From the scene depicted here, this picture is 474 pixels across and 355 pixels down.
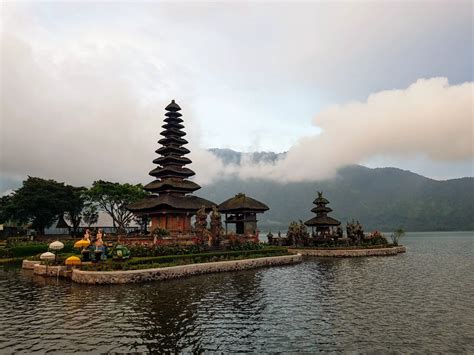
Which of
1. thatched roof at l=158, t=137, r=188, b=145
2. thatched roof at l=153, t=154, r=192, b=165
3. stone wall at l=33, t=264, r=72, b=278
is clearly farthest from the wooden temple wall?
stone wall at l=33, t=264, r=72, b=278

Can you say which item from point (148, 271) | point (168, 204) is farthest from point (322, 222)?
point (148, 271)

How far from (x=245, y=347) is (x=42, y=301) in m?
16.8

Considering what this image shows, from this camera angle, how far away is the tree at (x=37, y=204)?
237 feet

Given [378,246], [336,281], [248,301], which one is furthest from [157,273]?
[378,246]

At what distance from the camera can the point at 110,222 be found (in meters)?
97.9

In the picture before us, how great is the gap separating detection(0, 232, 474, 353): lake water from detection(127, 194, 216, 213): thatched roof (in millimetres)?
18700

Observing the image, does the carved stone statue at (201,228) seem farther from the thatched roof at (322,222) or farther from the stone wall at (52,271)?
the thatched roof at (322,222)

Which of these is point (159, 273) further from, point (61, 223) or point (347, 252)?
point (61, 223)

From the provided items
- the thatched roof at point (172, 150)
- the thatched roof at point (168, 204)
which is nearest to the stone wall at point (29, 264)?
the thatched roof at point (168, 204)

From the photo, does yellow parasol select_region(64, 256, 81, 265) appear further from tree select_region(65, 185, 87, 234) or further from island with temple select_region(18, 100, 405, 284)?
tree select_region(65, 185, 87, 234)

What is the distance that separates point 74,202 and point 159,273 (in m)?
55.3

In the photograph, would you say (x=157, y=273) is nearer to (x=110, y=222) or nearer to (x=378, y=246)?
(x=378, y=246)

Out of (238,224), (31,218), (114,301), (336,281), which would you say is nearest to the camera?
(114,301)

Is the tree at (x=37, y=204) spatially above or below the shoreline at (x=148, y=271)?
above
